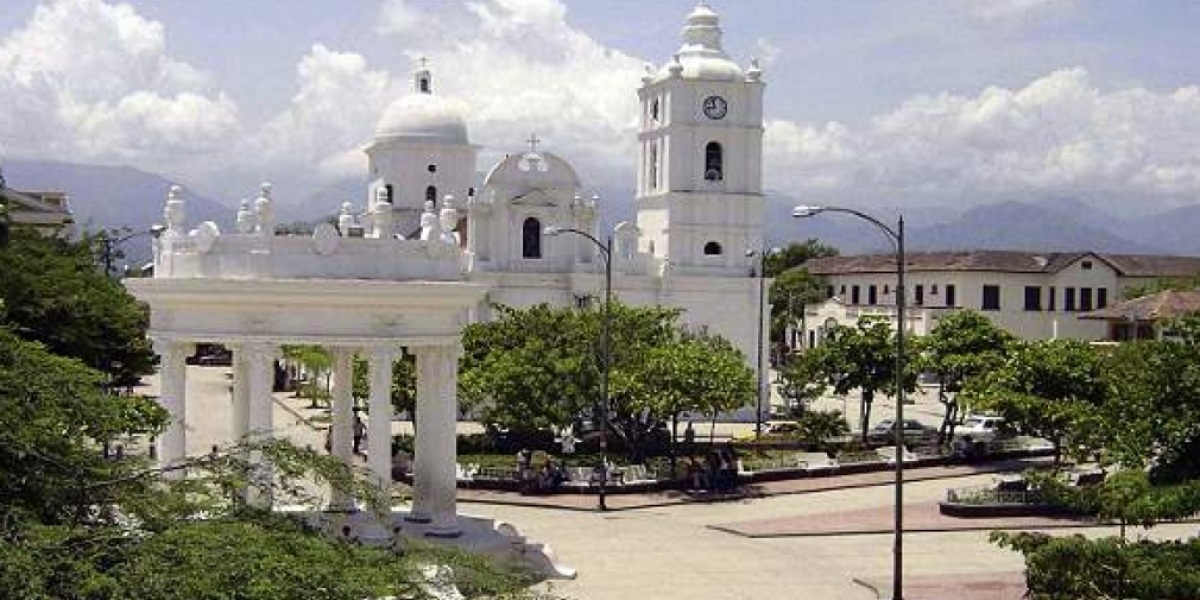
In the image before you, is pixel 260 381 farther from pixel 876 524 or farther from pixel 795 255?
pixel 795 255

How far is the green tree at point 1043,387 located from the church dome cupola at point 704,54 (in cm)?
2739

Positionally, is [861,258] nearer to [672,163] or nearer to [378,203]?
[672,163]

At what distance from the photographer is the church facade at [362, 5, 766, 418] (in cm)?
6794

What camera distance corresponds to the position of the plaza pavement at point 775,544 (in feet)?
95.8

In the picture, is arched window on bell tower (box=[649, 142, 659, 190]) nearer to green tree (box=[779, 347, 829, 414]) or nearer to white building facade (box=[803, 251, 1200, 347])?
green tree (box=[779, 347, 829, 414])

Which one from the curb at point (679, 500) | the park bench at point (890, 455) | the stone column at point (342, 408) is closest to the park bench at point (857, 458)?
the park bench at point (890, 455)

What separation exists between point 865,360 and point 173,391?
30269 millimetres

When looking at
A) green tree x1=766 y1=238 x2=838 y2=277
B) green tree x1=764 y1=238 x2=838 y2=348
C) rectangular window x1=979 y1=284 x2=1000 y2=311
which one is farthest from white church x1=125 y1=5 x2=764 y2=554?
green tree x1=766 y1=238 x2=838 y2=277

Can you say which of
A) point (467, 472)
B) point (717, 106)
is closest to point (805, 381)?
point (717, 106)

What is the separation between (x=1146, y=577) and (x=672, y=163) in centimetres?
5262

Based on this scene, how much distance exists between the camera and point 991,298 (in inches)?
3688

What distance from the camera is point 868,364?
53250 mm

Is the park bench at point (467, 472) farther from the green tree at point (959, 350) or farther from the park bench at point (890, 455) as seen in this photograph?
the green tree at point (959, 350)

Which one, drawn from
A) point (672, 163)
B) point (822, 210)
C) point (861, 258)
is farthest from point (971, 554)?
point (861, 258)
